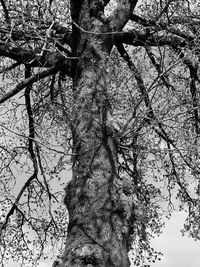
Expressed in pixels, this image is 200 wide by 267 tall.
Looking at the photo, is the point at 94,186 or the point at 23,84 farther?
the point at 23,84

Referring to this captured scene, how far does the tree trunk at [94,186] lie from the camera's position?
3961 mm

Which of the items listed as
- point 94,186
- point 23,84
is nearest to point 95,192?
point 94,186

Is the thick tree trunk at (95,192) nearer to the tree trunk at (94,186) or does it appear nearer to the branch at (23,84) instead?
the tree trunk at (94,186)

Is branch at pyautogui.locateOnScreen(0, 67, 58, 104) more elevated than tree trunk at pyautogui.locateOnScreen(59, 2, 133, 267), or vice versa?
branch at pyautogui.locateOnScreen(0, 67, 58, 104)

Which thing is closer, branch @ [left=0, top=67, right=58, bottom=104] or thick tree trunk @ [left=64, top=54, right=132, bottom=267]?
thick tree trunk @ [left=64, top=54, right=132, bottom=267]

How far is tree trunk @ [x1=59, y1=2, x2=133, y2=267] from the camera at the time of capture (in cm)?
396

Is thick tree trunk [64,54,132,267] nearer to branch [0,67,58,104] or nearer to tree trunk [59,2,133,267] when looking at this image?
tree trunk [59,2,133,267]

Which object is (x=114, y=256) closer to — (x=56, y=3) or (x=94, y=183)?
(x=94, y=183)

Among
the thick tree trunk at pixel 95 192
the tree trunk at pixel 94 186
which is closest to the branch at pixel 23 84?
the tree trunk at pixel 94 186

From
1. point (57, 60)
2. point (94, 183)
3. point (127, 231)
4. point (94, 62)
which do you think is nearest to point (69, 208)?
point (94, 183)

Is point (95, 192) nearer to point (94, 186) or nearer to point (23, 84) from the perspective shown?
point (94, 186)

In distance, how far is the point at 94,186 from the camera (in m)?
4.46

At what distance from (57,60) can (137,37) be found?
4.68ft

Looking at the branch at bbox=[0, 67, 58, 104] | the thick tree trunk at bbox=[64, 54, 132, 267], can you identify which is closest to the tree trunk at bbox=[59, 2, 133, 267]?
the thick tree trunk at bbox=[64, 54, 132, 267]
